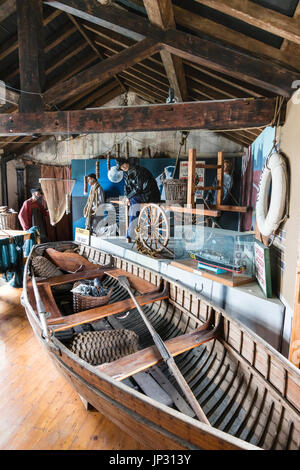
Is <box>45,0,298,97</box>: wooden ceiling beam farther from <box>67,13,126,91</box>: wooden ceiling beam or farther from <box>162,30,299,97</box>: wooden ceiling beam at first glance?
<box>67,13,126,91</box>: wooden ceiling beam

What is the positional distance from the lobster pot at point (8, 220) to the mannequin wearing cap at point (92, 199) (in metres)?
2.94

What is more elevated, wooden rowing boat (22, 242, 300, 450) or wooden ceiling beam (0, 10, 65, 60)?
wooden ceiling beam (0, 10, 65, 60)

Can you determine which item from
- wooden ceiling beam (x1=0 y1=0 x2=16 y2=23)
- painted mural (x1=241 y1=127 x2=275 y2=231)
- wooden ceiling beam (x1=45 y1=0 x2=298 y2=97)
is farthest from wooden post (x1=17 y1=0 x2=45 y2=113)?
painted mural (x1=241 y1=127 x2=275 y2=231)

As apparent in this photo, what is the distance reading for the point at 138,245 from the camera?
4.77m

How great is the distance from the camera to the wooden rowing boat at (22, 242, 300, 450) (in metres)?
1.51

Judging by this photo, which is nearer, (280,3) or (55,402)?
(280,3)

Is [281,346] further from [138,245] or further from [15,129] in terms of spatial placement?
[15,129]

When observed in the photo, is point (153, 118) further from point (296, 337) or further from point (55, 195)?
point (55, 195)

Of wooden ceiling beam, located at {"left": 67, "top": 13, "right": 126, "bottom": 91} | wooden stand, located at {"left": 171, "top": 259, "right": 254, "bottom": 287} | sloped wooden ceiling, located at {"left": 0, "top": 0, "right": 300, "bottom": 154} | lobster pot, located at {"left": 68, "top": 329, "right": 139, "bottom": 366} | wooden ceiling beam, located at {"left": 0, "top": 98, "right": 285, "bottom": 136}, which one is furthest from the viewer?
wooden ceiling beam, located at {"left": 67, "top": 13, "right": 126, "bottom": 91}

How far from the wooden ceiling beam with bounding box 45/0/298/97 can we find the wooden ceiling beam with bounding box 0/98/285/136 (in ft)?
0.95

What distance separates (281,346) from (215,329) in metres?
0.75

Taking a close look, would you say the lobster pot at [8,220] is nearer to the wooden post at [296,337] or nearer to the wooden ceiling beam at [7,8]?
the wooden ceiling beam at [7,8]

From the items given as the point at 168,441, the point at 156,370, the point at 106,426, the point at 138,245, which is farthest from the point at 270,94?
the point at 106,426

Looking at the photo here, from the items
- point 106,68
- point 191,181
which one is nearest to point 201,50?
point 106,68
